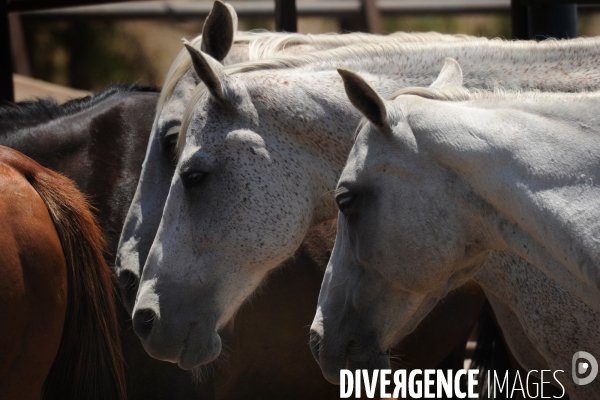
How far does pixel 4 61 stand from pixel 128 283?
7.68 feet

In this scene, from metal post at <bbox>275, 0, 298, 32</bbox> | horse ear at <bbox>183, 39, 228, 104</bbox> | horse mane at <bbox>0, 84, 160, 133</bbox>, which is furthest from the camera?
metal post at <bbox>275, 0, 298, 32</bbox>

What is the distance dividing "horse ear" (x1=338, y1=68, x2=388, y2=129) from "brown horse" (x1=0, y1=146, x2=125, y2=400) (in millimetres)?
1119

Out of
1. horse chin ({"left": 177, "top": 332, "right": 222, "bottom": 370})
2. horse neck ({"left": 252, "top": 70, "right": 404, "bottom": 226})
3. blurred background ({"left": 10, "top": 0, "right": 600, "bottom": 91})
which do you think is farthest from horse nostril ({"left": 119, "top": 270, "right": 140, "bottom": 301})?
blurred background ({"left": 10, "top": 0, "right": 600, "bottom": 91})

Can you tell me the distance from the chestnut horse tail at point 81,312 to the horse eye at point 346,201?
100cm

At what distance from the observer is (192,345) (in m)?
2.54

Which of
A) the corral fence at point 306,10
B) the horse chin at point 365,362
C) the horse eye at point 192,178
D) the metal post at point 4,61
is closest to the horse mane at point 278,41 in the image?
the horse eye at point 192,178

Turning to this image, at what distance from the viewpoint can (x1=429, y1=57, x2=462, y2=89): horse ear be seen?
7.23ft

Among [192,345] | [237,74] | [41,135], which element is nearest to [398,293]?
[192,345]

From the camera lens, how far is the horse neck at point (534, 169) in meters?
1.73

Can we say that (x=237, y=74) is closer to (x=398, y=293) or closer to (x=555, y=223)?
(x=398, y=293)

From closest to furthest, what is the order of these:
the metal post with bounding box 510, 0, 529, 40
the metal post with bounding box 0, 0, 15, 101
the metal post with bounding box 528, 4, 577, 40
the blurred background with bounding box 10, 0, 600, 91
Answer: the metal post with bounding box 528, 4, 577, 40, the metal post with bounding box 510, 0, 529, 40, the metal post with bounding box 0, 0, 15, 101, the blurred background with bounding box 10, 0, 600, 91

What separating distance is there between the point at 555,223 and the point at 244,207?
1136 mm

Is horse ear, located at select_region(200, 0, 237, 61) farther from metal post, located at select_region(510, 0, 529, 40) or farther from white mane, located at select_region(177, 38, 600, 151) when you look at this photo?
metal post, located at select_region(510, 0, 529, 40)

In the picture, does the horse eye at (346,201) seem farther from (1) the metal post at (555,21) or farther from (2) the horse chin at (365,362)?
(1) the metal post at (555,21)
